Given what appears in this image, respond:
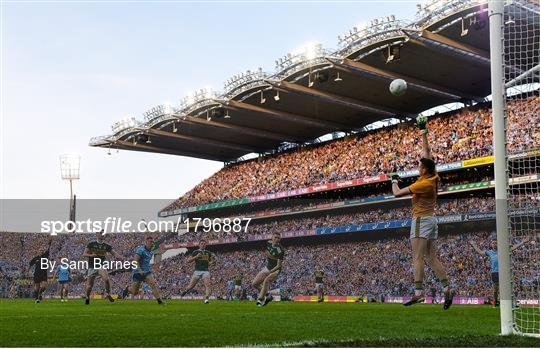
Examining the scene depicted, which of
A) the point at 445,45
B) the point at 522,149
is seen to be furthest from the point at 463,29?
the point at 522,149

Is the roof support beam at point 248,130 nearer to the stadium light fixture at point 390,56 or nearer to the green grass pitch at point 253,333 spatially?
the stadium light fixture at point 390,56

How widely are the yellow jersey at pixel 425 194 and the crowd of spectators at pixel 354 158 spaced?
94.6 ft

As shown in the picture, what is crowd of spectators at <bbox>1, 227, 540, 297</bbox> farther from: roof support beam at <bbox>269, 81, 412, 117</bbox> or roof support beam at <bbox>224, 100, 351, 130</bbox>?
roof support beam at <bbox>224, 100, 351, 130</bbox>

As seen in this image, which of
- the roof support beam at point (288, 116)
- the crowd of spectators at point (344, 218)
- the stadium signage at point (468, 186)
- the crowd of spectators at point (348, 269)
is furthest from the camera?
the roof support beam at point (288, 116)

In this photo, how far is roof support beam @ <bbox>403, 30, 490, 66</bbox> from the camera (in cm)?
3388

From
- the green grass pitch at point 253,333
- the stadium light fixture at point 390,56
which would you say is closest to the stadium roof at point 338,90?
the stadium light fixture at point 390,56

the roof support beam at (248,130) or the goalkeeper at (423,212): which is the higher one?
the roof support beam at (248,130)

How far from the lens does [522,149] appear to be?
396 inches

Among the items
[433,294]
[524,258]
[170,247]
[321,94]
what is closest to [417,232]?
[524,258]

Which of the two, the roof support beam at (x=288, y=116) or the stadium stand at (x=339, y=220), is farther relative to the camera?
the roof support beam at (x=288, y=116)

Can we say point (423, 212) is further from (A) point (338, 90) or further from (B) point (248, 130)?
(B) point (248, 130)

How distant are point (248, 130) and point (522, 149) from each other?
4285 centimetres

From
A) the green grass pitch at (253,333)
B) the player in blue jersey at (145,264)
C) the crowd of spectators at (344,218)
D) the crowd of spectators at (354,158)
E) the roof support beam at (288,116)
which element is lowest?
the green grass pitch at (253,333)

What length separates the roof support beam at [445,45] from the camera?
33.9 m
